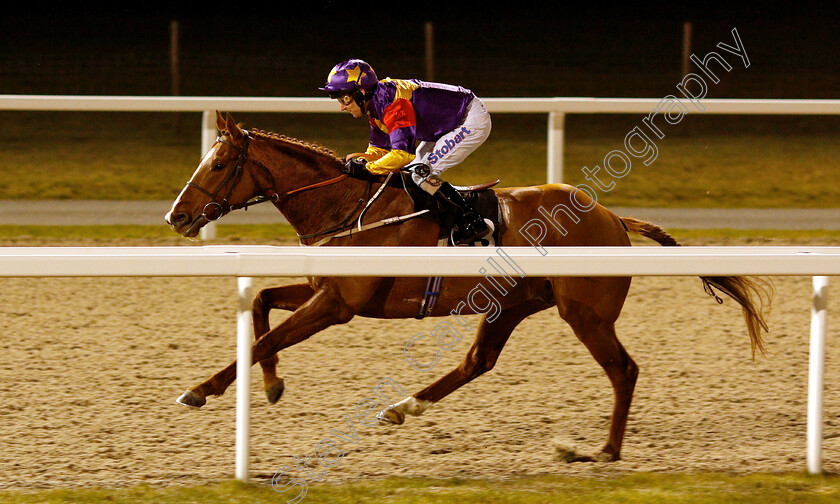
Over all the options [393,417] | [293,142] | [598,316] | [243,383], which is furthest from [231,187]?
[598,316]

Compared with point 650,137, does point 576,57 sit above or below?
above

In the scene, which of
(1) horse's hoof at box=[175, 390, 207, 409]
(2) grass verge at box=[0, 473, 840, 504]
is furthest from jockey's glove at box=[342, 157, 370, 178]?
(2) grass verge at box=[0, 473, 840, 504]

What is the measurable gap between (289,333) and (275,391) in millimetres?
472

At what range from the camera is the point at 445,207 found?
4.46 meters

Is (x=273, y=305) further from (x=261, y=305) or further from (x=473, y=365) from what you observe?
(x=473, y=365)

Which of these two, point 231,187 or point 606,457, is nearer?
point 606,457

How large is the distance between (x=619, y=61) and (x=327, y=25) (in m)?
4.82

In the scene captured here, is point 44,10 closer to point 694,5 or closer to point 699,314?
point 694,5

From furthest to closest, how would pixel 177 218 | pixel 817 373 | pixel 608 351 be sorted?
1. pixel 177 218
2. pixel 608 351
3. pixel 817 373

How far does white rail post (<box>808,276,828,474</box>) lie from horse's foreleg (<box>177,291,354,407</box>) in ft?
5.32

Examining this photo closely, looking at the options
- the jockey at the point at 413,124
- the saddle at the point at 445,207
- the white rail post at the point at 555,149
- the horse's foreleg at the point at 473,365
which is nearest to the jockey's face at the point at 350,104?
the jockey at the point at 413,124

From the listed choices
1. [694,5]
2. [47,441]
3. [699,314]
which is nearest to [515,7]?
[694,5]

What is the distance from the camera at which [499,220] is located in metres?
4.51

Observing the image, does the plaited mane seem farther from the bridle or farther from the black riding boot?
the black riding boot
